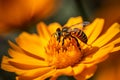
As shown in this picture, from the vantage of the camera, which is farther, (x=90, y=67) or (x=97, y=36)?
(x=97, y=36)

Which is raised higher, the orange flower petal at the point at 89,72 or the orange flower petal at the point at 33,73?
the orange flower petal at the point at 33,73

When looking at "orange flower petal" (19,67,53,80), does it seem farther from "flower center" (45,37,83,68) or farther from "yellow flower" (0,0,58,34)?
"yellow flower" (0,0,58,34)

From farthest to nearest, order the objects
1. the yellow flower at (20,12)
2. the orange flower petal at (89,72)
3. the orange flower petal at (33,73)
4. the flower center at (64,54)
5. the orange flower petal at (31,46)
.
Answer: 1. the yellow flower at (20,12)
2. the orange flower petal at (31,46)
3. the flower center at (64,54)
4. the orange flower petal at (33,73)
5. the orange flower petal at (89,72)

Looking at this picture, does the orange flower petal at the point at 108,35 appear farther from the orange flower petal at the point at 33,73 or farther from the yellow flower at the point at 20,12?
the yellow flower at the point at 20,12

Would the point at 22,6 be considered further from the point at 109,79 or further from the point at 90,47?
the point at 109,79

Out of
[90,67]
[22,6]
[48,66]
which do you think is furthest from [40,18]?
[90,67]

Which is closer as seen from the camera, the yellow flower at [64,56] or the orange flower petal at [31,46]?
the yellow flower at [64,56]

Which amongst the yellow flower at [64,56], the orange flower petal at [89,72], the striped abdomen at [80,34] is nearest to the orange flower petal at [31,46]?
the yellow flower at [64,56]
